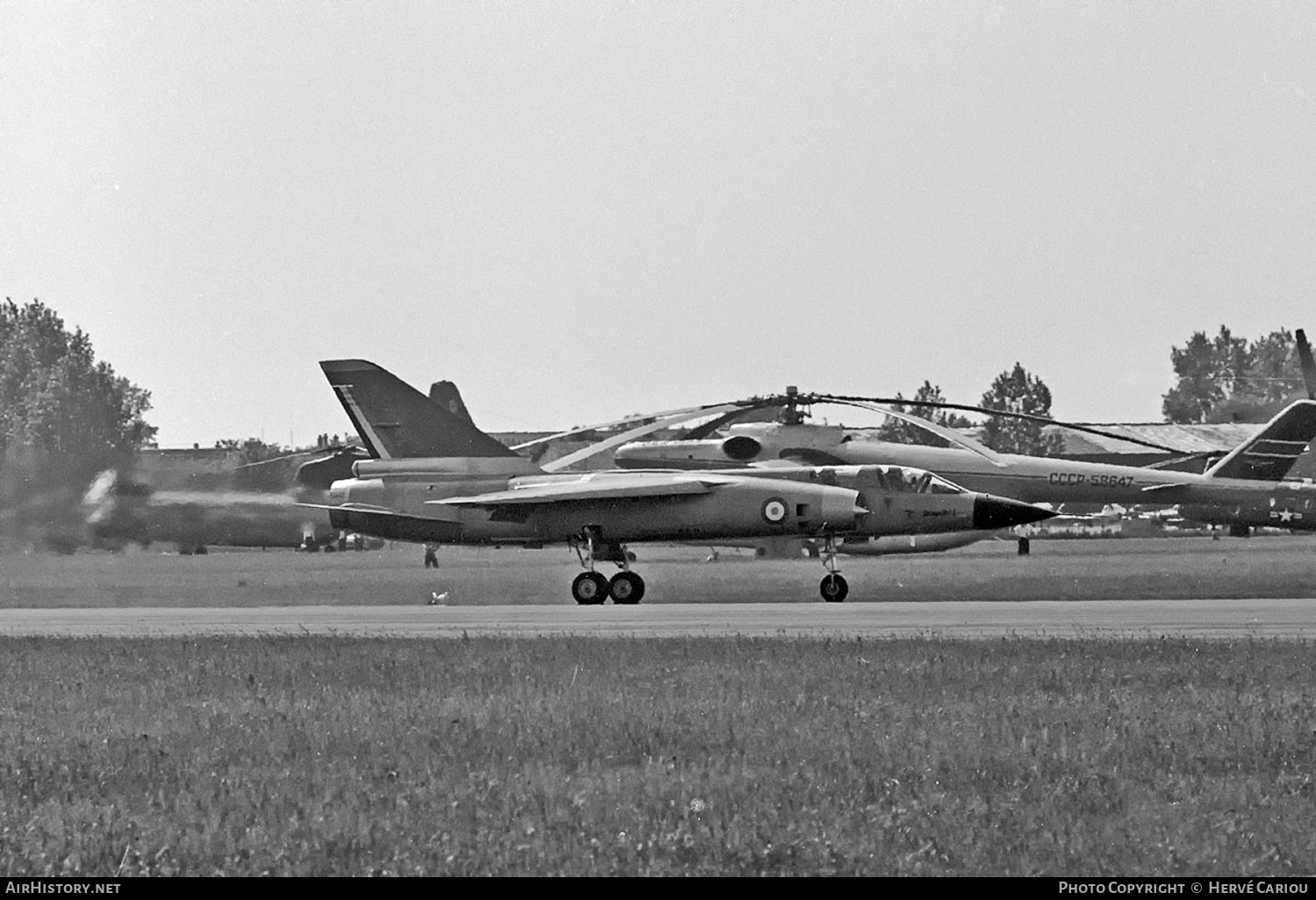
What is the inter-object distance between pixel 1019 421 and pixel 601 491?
81668 millimetres

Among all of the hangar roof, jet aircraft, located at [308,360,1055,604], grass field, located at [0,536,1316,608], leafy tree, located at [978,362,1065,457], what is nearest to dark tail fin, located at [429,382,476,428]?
grass field, located at [0,536,1316,608]

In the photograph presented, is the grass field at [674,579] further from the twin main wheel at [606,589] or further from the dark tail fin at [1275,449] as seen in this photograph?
the dark tail fin at [1275,449]

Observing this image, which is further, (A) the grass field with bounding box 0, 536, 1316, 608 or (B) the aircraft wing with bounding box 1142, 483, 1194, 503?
→ (B) the aircraft wing with bounding box 1142, 483, 1194, 503

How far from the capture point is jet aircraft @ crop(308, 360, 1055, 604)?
Result: 29.3 metres

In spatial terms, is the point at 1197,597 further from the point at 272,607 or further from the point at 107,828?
the point at 107,828

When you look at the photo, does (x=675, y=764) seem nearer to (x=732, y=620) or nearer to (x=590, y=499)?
(x=732, y=620)

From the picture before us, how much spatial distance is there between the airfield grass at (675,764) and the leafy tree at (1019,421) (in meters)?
63.5

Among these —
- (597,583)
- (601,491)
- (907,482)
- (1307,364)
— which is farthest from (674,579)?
(1307,364)

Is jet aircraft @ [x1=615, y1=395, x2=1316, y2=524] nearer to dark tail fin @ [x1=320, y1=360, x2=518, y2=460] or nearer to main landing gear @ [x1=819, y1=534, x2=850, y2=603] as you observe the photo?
main landing gear @ [x1=819, y1=534, x2=850, y2=603]

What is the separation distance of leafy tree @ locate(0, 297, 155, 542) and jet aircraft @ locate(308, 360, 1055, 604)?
16.7 feet

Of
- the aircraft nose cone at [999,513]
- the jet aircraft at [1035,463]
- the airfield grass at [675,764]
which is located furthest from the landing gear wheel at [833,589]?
the airfield grass at [675,764]

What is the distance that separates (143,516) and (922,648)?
1887cm

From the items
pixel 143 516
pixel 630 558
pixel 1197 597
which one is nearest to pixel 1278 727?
pixel 1197 597

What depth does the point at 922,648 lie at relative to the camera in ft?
58.6
